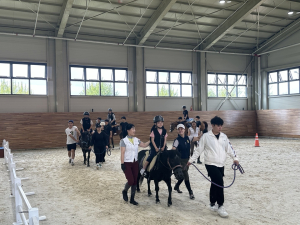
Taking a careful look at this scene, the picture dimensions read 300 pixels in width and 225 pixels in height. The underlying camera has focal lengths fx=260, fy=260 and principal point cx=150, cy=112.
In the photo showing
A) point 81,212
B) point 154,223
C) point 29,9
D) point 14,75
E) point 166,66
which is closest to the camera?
point 154,223

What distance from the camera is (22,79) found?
1466cm

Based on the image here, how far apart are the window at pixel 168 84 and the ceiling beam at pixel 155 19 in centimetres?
237

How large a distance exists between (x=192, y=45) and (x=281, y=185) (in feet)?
48.6

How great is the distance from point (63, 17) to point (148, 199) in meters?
11.4

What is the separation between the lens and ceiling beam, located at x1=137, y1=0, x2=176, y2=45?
13870 mm

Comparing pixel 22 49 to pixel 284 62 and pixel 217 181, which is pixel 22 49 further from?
pixel 284 62

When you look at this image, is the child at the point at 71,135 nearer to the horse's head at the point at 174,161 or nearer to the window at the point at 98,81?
the horse's head at the point at 174,161

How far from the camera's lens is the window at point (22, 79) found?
46.7 feet

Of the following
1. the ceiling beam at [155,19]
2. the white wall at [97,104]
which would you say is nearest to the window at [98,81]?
the white wall at [97,104]

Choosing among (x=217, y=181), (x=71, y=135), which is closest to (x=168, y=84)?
(x=71, y=135)

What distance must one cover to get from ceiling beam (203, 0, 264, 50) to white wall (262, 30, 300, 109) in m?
5.16

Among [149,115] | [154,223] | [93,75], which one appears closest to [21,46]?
[93,75]

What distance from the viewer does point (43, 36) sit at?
14.5 meters

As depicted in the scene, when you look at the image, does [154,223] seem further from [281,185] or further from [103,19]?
[103,19]
